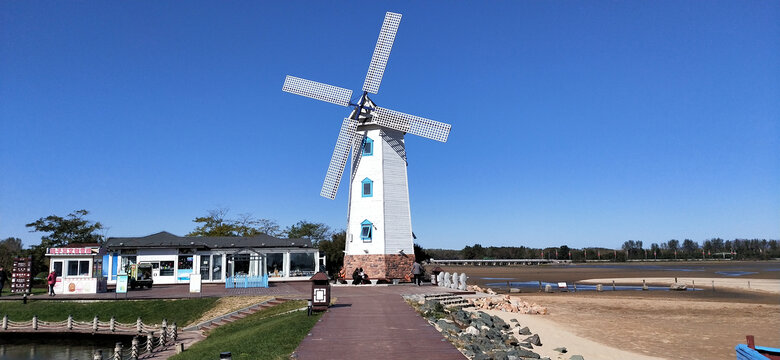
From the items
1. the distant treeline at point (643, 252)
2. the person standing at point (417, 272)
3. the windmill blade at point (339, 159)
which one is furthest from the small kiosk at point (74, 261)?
the distant treeline at point (643, 252)

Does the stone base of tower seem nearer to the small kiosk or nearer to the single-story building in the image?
the single-story building

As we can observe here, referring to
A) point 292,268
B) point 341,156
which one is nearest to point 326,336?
point 341,156

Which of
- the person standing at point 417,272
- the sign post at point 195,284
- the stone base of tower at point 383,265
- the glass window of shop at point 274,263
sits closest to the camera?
the sign post at point 195,284

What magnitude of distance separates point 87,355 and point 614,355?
748 inches

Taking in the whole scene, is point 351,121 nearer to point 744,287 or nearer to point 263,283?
point 263,283

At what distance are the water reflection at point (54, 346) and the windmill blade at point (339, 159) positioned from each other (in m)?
15.3

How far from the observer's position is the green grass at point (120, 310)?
22.7 metres

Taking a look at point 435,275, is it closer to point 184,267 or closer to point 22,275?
point 184,267

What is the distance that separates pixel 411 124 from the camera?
31703 mm

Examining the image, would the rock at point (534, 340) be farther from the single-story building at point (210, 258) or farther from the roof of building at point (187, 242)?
the roof of building at point (187, 242)

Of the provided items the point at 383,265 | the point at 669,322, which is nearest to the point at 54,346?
the point at 383,265

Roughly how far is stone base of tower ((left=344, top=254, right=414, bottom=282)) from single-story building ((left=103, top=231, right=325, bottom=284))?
20.6 ft

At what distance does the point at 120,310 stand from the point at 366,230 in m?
13.5

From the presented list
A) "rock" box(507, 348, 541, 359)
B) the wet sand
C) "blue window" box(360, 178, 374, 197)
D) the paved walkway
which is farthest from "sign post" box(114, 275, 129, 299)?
"rock" box(507, 348, 541, 359)
